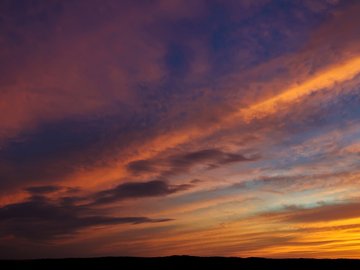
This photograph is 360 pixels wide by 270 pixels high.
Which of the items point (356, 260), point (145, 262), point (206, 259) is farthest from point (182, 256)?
point (356, 260)

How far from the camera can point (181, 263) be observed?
1133 inches

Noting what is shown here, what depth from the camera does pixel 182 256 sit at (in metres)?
30.9

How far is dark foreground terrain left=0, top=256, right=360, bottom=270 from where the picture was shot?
24.0 m

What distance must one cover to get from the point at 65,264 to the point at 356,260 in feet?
86.9

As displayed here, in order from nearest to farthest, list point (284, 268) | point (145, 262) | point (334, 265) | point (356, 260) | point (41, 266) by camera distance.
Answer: point (41, 266) < point (145, 262) < point (284, 268) < point (334, 265) < point (356, 260)

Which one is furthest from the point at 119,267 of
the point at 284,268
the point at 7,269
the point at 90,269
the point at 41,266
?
the point at 284,268

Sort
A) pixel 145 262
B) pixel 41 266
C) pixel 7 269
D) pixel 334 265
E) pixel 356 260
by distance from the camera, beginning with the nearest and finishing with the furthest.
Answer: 1. pixel 7 269
2. pixel 41 266
3. pixel 145 262
4. pixel 334 265
5. pixel 356 260

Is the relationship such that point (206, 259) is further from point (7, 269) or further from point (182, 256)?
point (7, 269)

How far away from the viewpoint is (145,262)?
90.0 feet

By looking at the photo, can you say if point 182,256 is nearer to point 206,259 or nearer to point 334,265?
point 206,259

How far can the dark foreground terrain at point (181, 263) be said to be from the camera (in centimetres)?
2402

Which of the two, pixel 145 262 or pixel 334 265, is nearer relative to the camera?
pixel 145 262

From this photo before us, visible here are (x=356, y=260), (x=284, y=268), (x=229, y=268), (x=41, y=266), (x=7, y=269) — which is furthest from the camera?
(x=356, y=260)

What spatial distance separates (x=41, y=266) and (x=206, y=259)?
1167 centimetres
